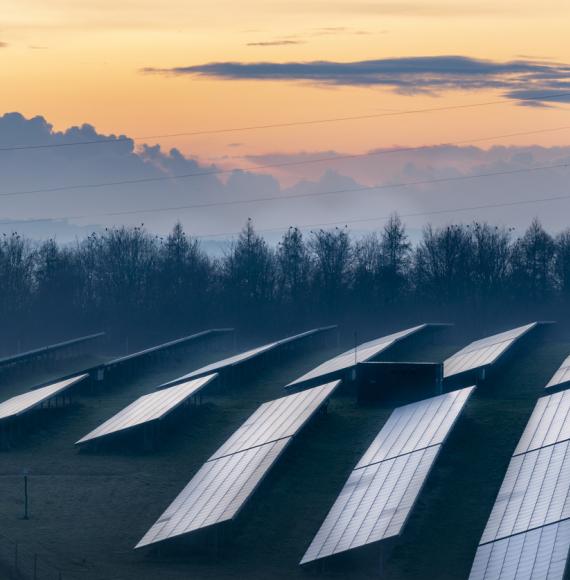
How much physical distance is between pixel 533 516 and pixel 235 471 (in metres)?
10.6

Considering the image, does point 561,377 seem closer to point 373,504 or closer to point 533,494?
point 533,494

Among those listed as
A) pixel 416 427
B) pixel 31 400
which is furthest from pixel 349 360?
pixel 416 427

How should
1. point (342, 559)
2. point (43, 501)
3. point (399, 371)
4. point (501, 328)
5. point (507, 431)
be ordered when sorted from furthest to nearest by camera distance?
1. point (501, 328)
2. point (399, 371)
3. point (507, 431)
4. point (43, 501)
5. point (342, 559)

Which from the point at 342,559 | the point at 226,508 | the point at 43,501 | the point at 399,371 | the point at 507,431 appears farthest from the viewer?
the point at 399,371

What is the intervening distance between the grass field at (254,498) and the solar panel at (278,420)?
949mm

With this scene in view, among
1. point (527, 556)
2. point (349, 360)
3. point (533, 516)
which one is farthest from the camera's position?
point (349, 360)

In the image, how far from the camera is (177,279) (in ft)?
371

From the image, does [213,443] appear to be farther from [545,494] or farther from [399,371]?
[545,494]

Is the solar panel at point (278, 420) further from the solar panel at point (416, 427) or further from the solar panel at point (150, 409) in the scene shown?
the solar panel at point (150, 409)

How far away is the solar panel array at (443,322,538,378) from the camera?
5266 cm

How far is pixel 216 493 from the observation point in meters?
34.7

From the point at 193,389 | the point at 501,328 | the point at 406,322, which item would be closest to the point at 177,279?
the point at 406,322

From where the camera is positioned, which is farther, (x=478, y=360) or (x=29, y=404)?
(x=478, y=360)

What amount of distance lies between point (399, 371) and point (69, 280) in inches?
2668
